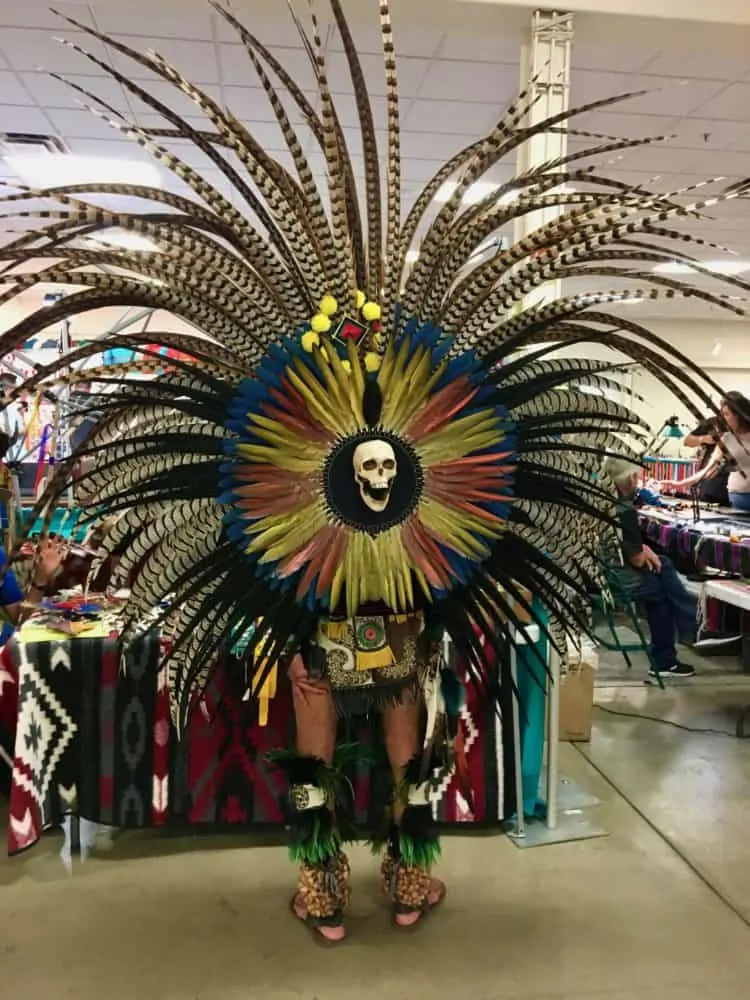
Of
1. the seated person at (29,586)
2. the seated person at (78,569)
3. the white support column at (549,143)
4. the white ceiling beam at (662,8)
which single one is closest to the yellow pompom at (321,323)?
the white support column at (549,143)

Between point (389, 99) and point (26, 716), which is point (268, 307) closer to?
point (389, 99)

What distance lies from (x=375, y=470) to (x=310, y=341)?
28 cm

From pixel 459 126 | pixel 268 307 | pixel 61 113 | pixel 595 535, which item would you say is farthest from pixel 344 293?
pixel 61 113

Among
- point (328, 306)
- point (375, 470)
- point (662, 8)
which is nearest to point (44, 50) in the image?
point (662, 8)

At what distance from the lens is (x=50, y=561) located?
2.85 m

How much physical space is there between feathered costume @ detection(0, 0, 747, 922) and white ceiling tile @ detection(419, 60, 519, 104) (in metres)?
2.69

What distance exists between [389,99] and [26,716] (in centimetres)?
193

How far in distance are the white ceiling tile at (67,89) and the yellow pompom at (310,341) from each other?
333 cm

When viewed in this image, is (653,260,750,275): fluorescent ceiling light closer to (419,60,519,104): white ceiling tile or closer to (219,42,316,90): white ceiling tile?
(419,60,519,104): white ceiling tile

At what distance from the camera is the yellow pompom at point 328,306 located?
1.60 m

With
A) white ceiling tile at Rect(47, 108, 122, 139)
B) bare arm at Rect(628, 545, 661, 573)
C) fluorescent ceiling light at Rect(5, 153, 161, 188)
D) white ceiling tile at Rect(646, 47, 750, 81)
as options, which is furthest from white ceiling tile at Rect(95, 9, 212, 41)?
bare arm at Rect(628, 545, 661, 573)

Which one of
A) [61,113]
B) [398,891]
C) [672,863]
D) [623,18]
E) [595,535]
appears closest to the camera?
[595,535]

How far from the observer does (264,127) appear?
491cm

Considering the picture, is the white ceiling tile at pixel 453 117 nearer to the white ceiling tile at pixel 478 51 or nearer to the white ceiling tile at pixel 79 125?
Result: the white ceiling tile at pixel 478 51
